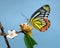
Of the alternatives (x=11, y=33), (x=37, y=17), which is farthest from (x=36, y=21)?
(x=11, y=33)

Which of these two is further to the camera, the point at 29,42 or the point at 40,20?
the point at 40,20

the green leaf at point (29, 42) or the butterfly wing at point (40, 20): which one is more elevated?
the butterfly wing at point (40, 20)

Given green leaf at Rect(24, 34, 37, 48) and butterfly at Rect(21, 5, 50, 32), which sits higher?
butterfly at Rect(21, 5, 50, 32)

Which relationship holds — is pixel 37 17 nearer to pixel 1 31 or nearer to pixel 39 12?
pixel 39 12

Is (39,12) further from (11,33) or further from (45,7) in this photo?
(11,33)

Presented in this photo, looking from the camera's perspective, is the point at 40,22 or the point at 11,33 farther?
the point at 40,22

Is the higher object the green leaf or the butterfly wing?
the butterfly wing

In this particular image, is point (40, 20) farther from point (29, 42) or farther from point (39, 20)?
point (29, 42)

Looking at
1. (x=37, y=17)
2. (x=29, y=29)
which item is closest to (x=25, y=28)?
(x=29, y=29)

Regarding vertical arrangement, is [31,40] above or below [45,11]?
below

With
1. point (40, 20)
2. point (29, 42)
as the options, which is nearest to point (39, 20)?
point (40, 20)
